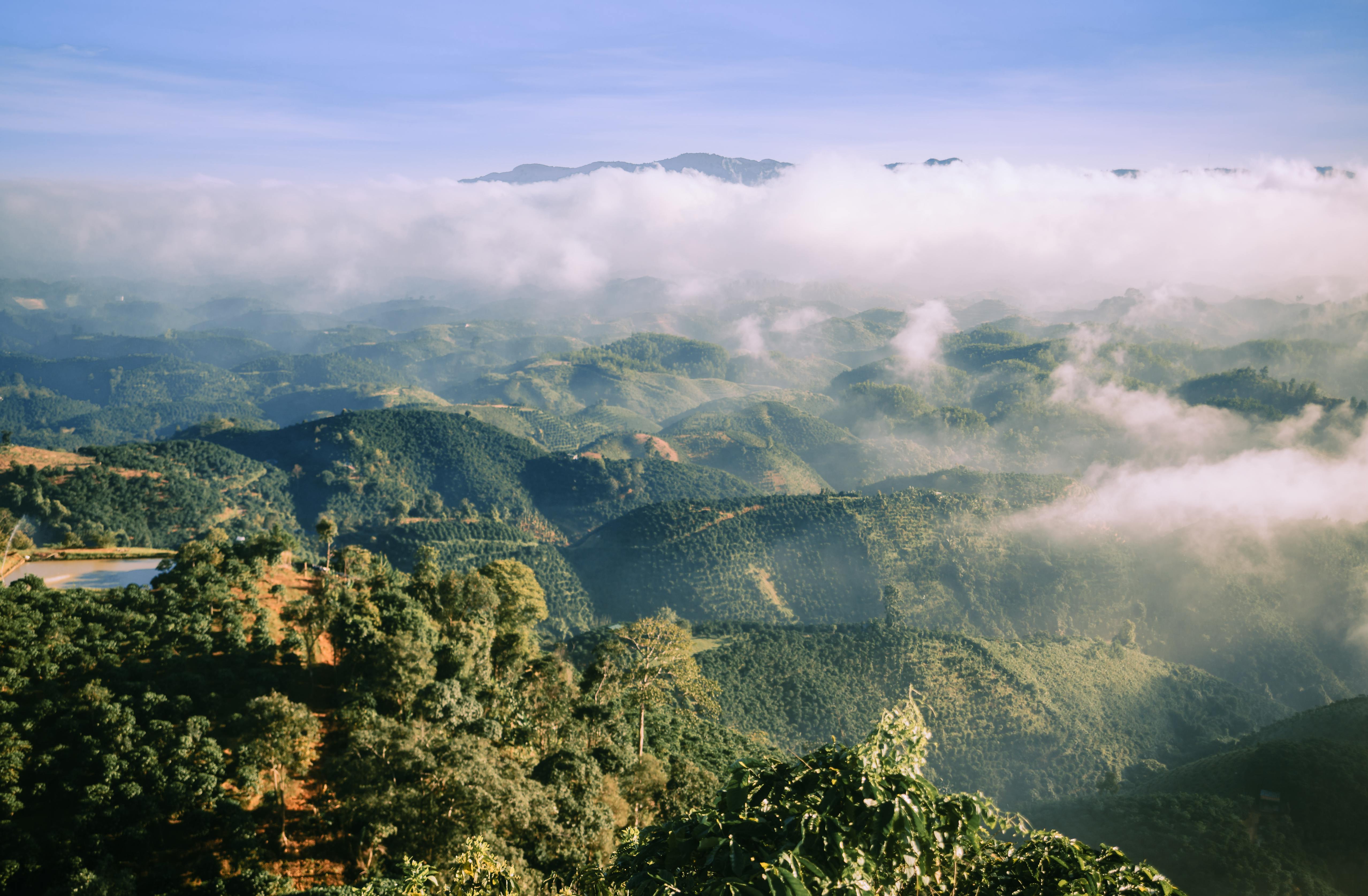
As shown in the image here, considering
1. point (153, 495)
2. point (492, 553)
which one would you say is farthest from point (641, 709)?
point (153, 495)

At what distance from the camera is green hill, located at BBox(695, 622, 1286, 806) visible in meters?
102

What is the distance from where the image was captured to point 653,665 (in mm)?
50375

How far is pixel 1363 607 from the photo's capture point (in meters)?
187

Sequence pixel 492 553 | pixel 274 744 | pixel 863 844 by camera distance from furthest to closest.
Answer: pixel 492 553
pixel 274 744
pixel 863 844

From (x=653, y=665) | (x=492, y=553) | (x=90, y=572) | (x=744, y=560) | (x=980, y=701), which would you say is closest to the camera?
(x=653, y=665)

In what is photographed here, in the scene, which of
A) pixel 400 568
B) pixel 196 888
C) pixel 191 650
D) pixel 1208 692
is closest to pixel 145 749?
pixel 196 888

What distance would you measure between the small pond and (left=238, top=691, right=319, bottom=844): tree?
94.4 ft

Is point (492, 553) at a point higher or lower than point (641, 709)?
lower

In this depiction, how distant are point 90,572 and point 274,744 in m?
40.5

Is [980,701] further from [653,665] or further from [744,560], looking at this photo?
[653,665]

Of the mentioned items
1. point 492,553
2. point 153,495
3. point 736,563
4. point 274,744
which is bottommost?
point 736,563

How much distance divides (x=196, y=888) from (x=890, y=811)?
29.5 m

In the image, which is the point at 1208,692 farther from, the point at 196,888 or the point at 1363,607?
the point at 196,888

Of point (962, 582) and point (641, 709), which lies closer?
point (641, 709)
